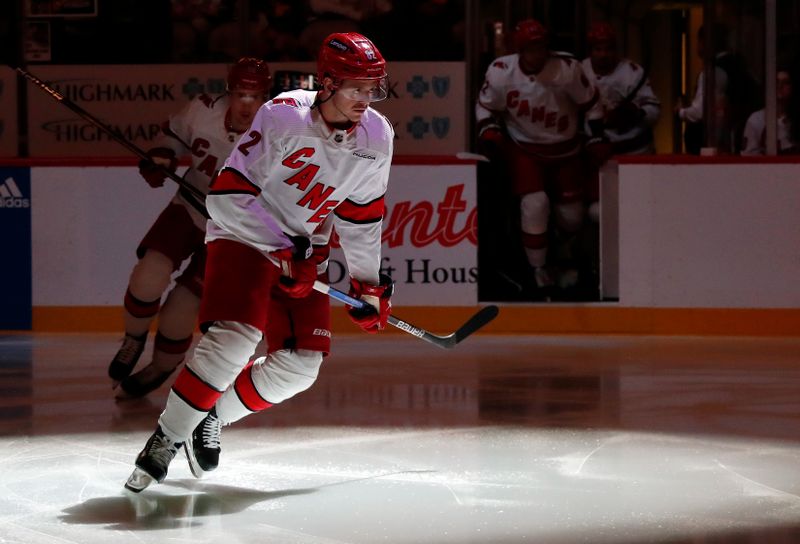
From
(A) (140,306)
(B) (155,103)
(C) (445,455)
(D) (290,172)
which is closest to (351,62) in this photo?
(D) (290,172)

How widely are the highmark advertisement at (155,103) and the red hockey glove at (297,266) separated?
3.87 metres

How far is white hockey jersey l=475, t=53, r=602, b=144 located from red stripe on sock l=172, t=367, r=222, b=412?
13.0 ft

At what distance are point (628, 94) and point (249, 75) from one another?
307 cm

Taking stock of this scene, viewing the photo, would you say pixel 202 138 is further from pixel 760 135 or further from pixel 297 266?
pixel 760 135

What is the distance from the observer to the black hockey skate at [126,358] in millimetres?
4965

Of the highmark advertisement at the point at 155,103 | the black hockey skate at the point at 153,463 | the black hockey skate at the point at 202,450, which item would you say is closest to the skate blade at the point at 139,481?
the black hockey skate at the point at 153,463

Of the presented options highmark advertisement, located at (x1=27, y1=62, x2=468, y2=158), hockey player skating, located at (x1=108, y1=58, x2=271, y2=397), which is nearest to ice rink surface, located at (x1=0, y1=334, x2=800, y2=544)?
hockey player skating, located at (x1=108, y1=58, x2=271, y2=397)

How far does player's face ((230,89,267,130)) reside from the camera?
15.5ft

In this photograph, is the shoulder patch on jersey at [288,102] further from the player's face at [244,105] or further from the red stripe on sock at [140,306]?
the red stripe on sock at [140,306]

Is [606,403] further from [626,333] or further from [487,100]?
[487,100]

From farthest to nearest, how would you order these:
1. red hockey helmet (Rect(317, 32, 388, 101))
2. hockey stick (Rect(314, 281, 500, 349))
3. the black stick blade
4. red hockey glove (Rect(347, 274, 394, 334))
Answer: the black stick blade < hockey stick (Rect(314, 281, 500, 349)) < red hockey glove (Rect(347, 274, 394, 334)) < red hockey helmet (Rect(317, 32, 388, 101))

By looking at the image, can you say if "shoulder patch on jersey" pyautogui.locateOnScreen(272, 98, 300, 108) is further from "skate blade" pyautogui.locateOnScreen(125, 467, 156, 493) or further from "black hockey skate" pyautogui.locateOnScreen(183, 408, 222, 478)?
"skate blade" pyautogui.locateOnScreen(125, 467, 156, 493)

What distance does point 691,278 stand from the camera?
6754mm

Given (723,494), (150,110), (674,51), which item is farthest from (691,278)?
(723,494)
